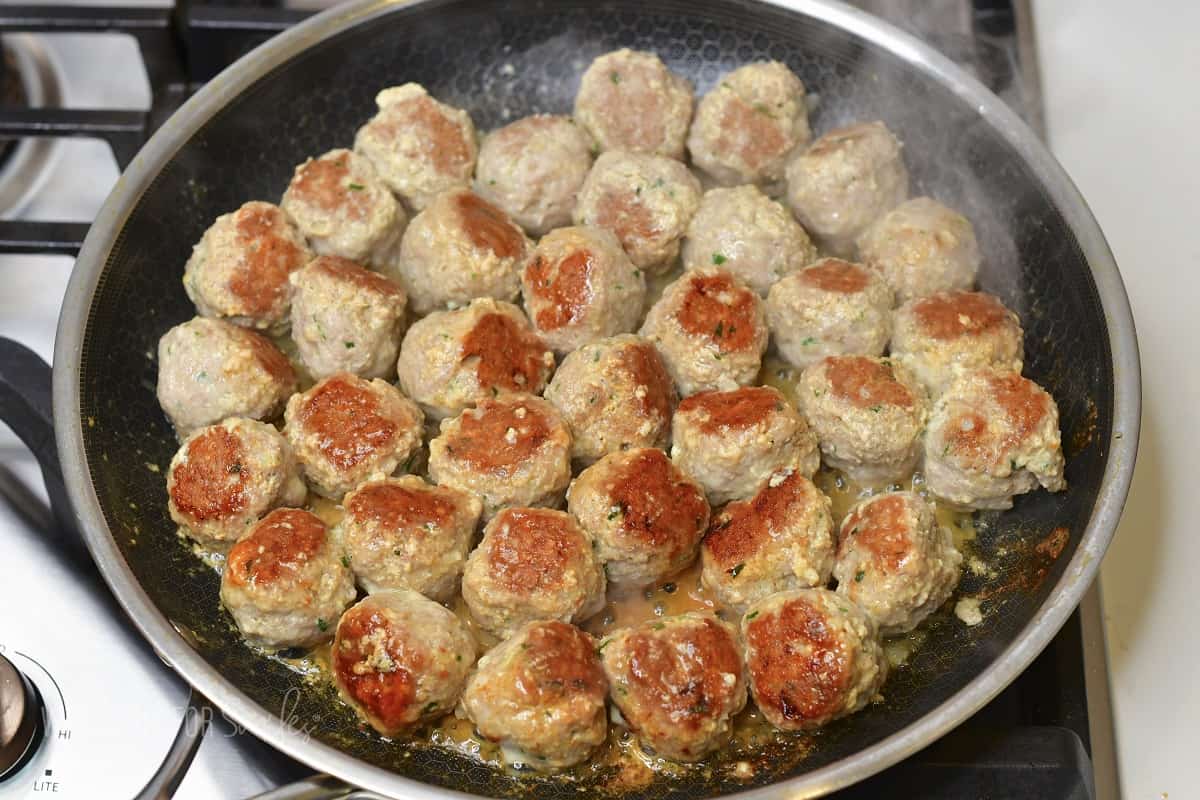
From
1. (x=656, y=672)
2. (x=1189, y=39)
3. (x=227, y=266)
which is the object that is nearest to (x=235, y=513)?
(x=227, y=266)

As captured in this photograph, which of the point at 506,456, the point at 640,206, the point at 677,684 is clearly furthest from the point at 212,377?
the point at 677,684

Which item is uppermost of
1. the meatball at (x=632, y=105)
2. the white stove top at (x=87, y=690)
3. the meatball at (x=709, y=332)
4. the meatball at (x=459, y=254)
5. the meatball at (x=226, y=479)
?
the meatball at (x=632, y=105)

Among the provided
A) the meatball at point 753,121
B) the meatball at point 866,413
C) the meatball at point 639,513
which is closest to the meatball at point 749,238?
the meatball at point 753,121

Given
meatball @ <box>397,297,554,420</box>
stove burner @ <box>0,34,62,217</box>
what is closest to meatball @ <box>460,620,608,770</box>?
meatball @ <box>397,297,554,420</box>

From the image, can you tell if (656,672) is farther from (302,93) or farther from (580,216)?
(302,93)

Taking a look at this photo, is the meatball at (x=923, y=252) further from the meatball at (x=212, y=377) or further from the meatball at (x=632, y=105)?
the meatball at (x=212, y=377)

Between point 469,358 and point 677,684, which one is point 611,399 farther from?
point 677,684
